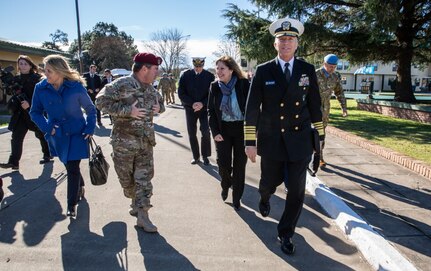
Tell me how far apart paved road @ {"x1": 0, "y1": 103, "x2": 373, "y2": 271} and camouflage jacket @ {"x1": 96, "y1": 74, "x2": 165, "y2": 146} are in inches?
42.7

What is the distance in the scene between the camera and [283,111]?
132 inches

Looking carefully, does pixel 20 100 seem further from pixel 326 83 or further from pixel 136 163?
pixel 326 83

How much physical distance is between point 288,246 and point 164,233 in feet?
4.38

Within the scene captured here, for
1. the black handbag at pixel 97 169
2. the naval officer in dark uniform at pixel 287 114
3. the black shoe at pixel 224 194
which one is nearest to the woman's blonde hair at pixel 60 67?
the black handbag at pixel 97 169

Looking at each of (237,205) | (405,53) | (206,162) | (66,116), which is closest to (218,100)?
(237,205)

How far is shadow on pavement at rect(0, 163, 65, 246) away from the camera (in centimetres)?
382

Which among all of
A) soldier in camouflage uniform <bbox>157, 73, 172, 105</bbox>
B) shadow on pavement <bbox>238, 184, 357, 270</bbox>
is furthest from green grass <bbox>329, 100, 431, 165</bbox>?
soldier in camouflage uniform <bbox>157, 73, 172, 105</bbox>

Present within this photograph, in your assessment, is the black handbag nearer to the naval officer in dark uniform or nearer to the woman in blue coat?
the woman in blue coat

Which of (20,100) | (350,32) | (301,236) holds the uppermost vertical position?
(350,32)

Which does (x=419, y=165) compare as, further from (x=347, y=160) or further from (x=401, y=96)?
(x=401, y=96)

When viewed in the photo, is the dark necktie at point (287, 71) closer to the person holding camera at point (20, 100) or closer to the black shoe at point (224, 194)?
the black shoe at point (224, 194)

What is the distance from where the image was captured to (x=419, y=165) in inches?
235

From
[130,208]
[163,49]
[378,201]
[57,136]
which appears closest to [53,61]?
[57,136]

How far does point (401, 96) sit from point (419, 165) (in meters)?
13.3
